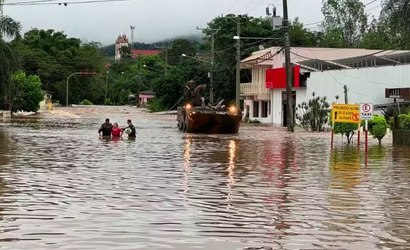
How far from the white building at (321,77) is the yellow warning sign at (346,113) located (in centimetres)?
2363

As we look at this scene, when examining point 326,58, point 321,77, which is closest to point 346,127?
point 321,77

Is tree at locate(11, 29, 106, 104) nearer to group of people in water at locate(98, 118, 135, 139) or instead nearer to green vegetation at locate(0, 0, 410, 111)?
green vegetation at locate(0, 0, 410, 111)

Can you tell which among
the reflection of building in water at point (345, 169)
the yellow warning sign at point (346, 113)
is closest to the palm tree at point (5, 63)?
the yellow warning sign at point (346, 113)

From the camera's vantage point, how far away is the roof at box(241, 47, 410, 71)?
56.4m

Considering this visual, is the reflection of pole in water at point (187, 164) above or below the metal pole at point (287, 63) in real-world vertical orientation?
below

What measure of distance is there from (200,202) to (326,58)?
56962mm

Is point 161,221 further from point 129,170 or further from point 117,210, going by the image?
point 129,170

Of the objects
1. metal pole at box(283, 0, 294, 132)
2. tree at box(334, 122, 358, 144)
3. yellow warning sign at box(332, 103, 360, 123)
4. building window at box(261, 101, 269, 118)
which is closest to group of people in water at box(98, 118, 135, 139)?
tree at box(334, 122, 358, 144)

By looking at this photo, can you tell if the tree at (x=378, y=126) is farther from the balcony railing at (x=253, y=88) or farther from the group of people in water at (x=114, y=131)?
the balcony railing at (x=253, y=88)

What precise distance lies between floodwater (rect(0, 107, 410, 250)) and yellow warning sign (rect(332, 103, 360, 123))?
18.7 feet

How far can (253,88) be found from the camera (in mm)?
71375

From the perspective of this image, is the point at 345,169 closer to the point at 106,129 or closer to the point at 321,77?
the point at 106,129

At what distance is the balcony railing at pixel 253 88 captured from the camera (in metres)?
68.9

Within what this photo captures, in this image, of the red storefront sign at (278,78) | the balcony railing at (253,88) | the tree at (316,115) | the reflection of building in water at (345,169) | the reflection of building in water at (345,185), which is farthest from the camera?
the balcony railing at (253,88)
